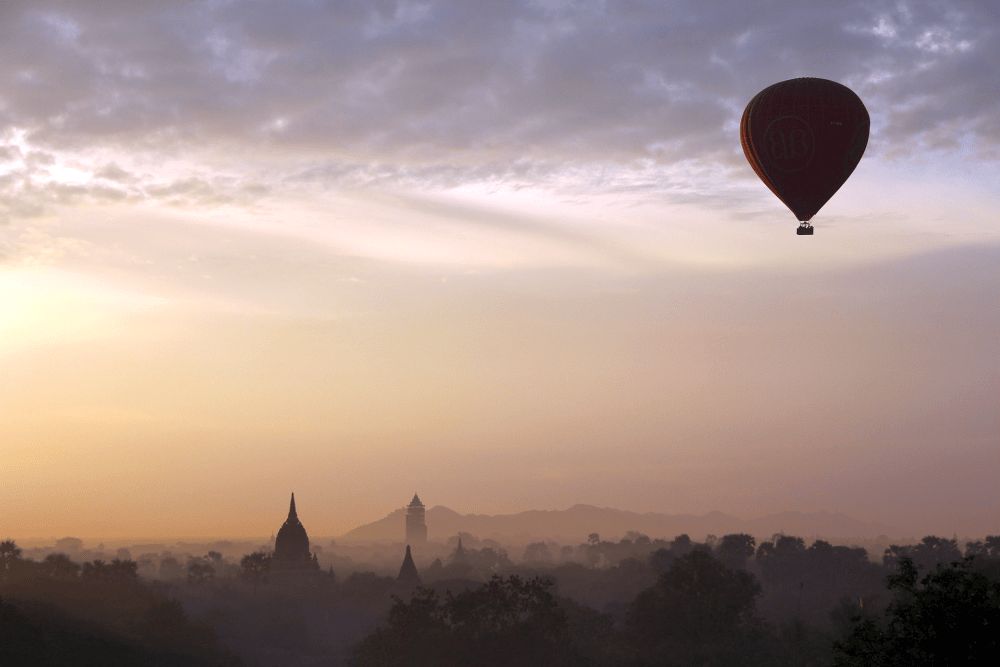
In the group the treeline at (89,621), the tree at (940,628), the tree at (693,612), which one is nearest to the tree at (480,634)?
the tree at (693,612)

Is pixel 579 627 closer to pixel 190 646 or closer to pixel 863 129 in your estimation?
pixel 190 646

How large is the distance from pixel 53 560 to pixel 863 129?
82.7 metres

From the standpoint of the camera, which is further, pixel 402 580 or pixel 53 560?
pixel 402 580

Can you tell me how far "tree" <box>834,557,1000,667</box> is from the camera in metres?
32.9

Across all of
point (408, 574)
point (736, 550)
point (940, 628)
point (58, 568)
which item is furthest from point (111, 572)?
point (736, 550)

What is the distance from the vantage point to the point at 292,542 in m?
162

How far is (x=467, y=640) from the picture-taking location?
240ft

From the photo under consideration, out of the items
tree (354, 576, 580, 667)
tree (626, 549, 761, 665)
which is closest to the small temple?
tree (626, 549, 761, 665)

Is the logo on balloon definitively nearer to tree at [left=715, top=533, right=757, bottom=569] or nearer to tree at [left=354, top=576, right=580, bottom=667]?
tree at [left=354, top=576, right=580, bottom=667]

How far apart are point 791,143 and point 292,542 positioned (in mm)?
114541

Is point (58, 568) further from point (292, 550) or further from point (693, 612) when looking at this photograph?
point (693, 612)

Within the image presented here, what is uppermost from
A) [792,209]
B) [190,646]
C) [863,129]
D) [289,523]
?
[863,129]

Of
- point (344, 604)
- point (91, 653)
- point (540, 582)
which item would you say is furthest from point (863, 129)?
point (344, 604)

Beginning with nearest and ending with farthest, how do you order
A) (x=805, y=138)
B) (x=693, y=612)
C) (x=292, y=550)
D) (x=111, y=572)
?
(x=805, y=138) → (x=693, y=612) → (x=111, y=572) → (x=292, y=550)
